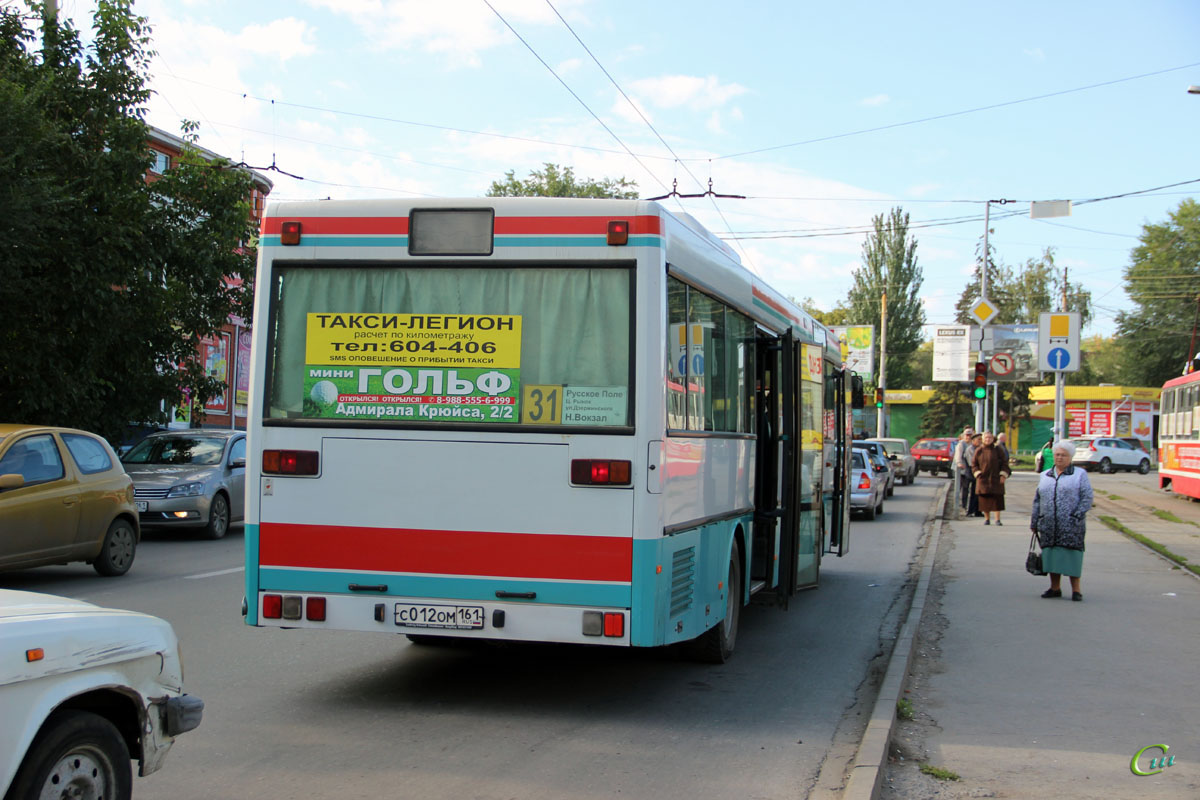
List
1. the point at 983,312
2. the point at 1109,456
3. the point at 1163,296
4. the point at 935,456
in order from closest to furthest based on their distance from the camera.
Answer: the point at 983,312 < the point at 935,456 < the point at 1109,456 < the point at 1163,296

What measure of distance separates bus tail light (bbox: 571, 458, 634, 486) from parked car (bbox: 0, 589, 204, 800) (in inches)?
102

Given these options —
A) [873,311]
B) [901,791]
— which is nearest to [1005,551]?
[901,791]

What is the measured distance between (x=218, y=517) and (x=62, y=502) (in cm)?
566

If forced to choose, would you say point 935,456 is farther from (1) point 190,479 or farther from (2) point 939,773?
(2) point 939,773

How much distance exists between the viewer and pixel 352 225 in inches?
267

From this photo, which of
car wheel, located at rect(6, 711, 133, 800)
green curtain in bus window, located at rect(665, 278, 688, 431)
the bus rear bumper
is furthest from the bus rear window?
car wheel, located at rect(6, 711, 133, 800)

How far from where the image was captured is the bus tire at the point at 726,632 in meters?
8.29

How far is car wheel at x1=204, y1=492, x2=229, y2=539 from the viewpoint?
17172 mm

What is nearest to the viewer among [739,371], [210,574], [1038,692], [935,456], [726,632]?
[1038,692]

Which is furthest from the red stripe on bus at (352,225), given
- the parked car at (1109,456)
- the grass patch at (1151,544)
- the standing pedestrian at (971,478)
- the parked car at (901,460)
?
the parked car at (1109,456)

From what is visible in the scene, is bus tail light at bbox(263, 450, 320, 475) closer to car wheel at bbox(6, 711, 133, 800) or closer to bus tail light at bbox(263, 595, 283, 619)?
bus tail light at bbox(263, 595, 283, 619)

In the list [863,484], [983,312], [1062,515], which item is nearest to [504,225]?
[1062,515]

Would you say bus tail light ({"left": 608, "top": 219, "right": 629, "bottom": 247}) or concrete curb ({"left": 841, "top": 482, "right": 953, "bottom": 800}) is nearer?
concrete curb ({"left": 841, "top": 482, "right": 953, "bottom": 800})

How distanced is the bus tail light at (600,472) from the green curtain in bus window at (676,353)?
1.35 feet
